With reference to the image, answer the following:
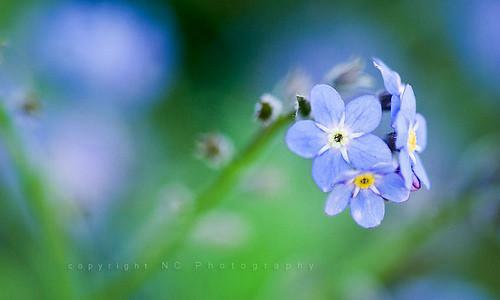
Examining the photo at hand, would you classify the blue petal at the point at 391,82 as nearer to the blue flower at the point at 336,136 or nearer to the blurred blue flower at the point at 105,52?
the blue flower at the point at 336,136

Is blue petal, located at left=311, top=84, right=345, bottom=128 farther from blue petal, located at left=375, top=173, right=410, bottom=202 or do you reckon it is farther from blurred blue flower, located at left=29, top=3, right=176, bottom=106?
blurred blue flower, located at left=29, top=3, right=176, bottom=106

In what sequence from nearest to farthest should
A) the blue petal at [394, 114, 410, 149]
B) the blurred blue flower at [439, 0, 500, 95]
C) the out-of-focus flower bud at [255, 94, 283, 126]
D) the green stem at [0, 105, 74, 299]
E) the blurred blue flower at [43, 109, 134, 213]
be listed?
1. the blue petal at [394, 114, 410, 149]
2. the out-of-focus flower bud at [255, 94, 283, 126]
3. the green stem at [0, 105, 74, 299]
4. the blurred blue flower at [43, 109, 134, 213]
5. the blurred blue flower at [439, 0, 500, 95]

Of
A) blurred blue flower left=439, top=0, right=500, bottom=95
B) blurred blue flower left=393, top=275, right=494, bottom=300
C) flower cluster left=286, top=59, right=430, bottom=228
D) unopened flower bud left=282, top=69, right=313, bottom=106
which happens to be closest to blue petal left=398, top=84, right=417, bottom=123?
flower cluster left=286, top=59, right=430, bottom=228

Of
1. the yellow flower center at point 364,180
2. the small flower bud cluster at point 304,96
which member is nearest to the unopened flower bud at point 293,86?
the small flower bud cluster at point 304,96

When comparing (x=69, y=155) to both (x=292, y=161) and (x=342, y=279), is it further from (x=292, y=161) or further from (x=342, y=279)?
(x=342, y=279)

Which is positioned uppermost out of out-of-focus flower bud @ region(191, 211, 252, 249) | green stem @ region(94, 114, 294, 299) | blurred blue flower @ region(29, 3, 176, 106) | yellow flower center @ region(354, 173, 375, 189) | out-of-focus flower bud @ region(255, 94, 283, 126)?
blurred blue flower @ region(29, 3, 176, 106)

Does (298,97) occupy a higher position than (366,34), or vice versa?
(366,34)

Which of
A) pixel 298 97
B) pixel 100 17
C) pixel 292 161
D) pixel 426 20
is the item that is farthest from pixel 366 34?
pixel 298 97
